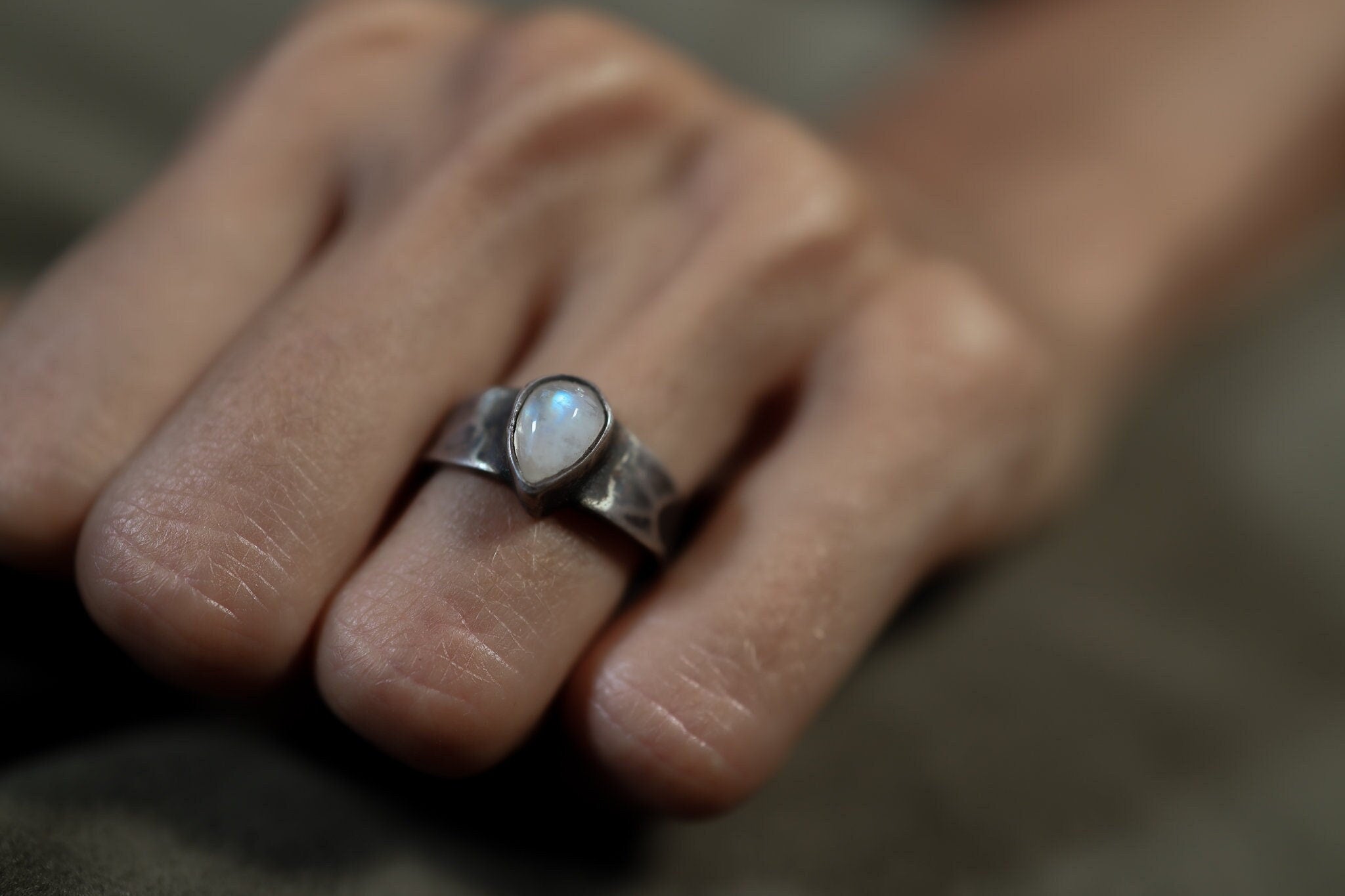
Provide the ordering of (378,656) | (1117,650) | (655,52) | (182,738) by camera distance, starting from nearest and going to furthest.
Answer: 1. (378,656)
2. (182,738)
3. (655,52)
4. (1117,650)

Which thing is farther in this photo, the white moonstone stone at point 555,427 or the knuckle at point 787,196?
the knuckle at point 787,196

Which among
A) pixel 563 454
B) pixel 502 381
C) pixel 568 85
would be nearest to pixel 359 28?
pixel 568 85

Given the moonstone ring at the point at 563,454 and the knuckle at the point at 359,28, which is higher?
the knuckle at the point at 359,28

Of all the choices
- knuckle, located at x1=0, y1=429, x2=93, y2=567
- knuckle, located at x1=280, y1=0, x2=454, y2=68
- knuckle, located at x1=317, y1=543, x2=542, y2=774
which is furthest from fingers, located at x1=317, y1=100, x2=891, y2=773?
knuckle, located at x1=280, y1=0, x2=454, y2=68

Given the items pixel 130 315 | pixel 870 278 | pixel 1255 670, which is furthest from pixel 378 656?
pixel 1255 670

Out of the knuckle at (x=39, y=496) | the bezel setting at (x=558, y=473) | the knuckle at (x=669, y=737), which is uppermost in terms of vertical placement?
the bezel setting at (x=558, y=473)

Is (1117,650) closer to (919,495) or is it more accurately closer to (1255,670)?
(1255,670)

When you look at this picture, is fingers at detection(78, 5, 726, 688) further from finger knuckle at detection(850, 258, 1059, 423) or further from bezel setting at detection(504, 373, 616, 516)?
finger knuckle at detection(850, 258, 1059, 423)

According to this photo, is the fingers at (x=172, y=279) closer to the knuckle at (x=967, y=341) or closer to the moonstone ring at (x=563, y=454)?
the moonstone ring at (x=563, y=454)

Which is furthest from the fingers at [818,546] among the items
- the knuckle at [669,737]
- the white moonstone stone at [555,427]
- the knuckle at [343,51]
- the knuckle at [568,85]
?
the knuckle at [343,51]
